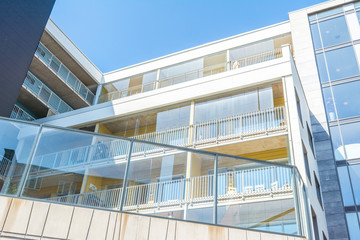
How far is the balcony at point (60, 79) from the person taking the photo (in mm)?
19812

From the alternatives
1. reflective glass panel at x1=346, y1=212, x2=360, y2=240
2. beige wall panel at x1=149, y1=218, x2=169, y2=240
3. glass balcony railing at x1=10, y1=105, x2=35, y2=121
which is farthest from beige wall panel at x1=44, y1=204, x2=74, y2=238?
glass balcony railing at x1=10, y1=105, x2=35, y2=121

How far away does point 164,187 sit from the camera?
5.89m

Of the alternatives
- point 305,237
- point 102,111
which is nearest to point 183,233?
point 305,237

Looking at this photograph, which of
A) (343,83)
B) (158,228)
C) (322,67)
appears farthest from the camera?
(322,67)

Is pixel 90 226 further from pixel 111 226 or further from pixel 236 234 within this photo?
pixel 236 234

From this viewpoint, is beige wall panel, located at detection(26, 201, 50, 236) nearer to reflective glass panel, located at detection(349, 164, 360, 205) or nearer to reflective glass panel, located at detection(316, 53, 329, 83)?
reflective glass panel, located at detection(349, 164, 360, 205)

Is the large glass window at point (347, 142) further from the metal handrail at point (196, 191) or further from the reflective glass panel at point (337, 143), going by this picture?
the metal handrail at point (196, 191)

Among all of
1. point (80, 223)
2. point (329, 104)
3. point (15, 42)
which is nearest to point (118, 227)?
point (80, 223)

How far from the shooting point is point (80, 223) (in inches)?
190

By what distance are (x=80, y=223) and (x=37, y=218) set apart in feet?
1.92

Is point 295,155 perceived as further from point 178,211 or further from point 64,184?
point 64,184

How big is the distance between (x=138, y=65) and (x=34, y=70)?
248 inches

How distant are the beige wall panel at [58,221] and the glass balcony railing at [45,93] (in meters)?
15.6

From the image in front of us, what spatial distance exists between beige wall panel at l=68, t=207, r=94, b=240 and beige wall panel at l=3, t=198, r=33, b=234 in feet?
2.05
